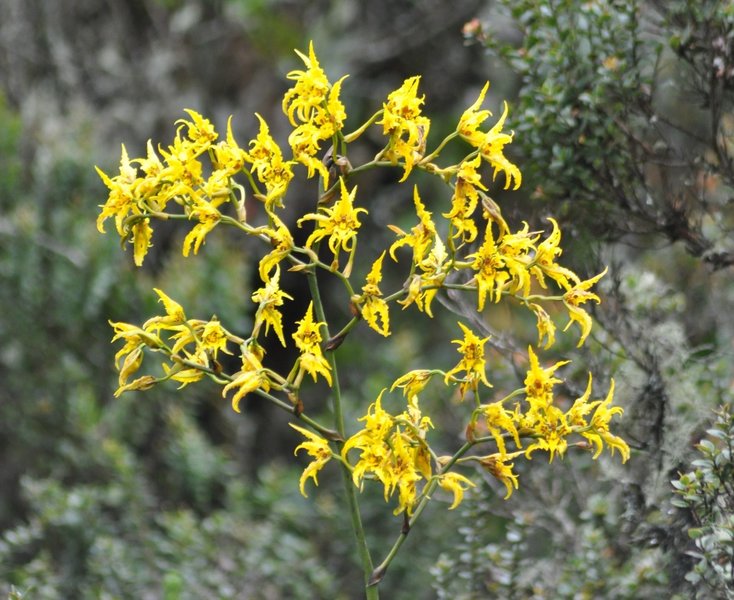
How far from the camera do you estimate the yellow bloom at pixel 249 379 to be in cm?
188

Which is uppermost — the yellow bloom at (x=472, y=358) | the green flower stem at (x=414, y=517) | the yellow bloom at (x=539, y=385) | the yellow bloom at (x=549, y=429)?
the yellow bloom at (x=472, y=358)

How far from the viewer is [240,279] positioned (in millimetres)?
4820

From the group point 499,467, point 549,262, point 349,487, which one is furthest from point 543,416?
point 349,487

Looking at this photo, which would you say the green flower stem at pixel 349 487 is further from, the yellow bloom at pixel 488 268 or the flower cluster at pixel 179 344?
the yellow bloom at pixel 488 268

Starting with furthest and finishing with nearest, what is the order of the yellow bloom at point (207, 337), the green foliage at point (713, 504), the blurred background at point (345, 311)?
the blurred background at point (345, 311) → the green foliage at point (713, 504) → the yellow bloom at point (207, 337)

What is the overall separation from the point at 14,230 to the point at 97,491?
1.32 meters

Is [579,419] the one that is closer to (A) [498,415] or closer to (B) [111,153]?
(A) [498,415]

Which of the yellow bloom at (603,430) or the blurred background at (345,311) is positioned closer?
the yellow bloom at (603,430)

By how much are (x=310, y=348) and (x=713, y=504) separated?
0.98 meters

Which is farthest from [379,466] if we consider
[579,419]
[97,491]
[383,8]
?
[383,8]

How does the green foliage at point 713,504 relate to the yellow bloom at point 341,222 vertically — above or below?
below

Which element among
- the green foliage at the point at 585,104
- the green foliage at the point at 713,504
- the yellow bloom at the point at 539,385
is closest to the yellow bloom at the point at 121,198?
the yellow bloom at the point at 539,385

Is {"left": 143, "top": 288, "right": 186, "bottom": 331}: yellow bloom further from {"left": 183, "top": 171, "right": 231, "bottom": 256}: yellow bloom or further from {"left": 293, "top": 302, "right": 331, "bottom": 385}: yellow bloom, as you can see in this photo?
{"left": 293, "top": 302, "right": 331, "bottom": 385}: yellow bloom

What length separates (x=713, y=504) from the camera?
2.29 m
